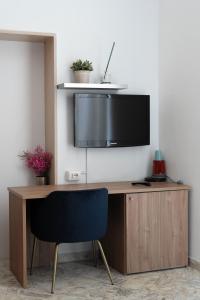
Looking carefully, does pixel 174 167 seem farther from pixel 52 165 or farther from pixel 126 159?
pixel 52 165

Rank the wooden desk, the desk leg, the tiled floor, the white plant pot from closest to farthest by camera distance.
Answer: the tiled floor
the desk leg
the wooden desk
the white plant pot

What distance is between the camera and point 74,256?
445 cm

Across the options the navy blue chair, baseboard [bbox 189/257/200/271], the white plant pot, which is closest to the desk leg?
the navy blue chair

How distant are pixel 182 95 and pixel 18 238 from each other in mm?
1816

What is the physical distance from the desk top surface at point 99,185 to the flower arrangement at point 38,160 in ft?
0.64

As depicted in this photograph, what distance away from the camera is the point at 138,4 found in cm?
455

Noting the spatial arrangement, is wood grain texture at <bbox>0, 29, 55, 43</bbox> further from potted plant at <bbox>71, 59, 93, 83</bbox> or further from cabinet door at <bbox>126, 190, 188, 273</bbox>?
cabinet door at <bbox>126, 190, 188, 273</bbox>

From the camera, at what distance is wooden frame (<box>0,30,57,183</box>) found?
4.16 m

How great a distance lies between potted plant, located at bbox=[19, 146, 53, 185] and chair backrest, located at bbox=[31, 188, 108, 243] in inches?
24.4

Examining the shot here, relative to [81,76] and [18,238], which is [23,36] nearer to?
[81,76]

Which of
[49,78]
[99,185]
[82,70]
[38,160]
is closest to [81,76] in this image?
[82,70]

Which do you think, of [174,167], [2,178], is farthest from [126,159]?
[2,178]

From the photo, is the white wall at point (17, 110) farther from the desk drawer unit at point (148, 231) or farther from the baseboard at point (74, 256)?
the desk drawer unit at point (148, 231)

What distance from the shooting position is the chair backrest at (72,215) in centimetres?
356
